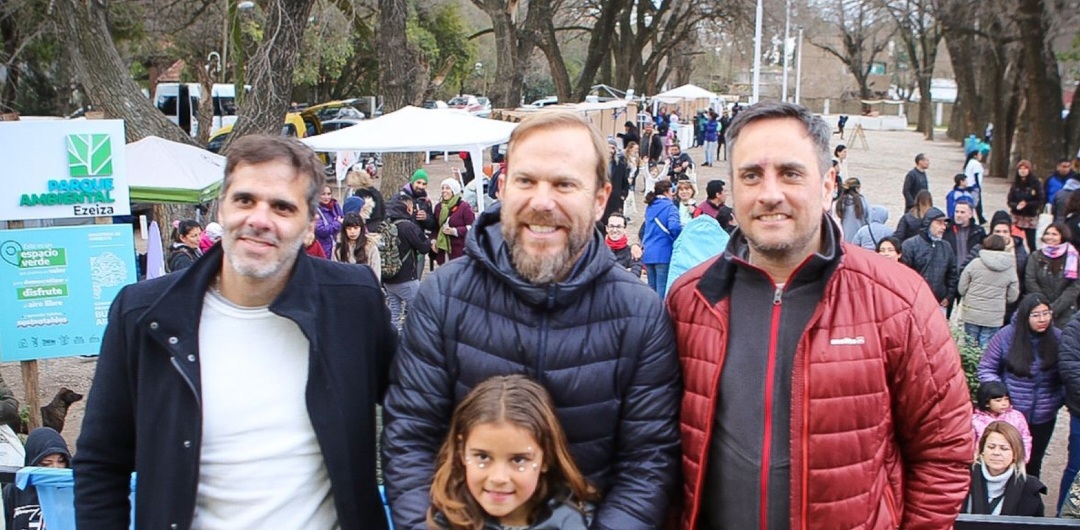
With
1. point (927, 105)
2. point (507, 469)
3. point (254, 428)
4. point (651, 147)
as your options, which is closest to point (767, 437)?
point (507, 469)

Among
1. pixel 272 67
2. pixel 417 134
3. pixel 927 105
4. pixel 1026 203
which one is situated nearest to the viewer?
pixel 417 134

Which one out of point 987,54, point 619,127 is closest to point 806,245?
point 619,127

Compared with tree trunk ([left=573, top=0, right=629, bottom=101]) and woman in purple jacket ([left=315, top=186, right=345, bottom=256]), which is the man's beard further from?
tree trunk ([left=573, top=0, right=629, bottom=101])

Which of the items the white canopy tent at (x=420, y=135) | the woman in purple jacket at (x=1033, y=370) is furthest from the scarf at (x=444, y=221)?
the woman in purple jacket at (x=1033, y=370)

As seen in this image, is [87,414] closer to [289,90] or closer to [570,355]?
[570,355]

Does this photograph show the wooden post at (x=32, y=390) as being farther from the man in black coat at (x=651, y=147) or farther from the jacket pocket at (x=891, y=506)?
the man in black coat at (x=651, y=147)

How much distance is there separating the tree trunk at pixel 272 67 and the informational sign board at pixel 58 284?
18.4 feet

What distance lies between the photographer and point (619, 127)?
3002cm

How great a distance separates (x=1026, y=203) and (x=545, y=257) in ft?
45.8

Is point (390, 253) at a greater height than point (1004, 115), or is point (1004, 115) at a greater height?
point (1004, 115)

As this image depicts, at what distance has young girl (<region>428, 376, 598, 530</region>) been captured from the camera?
225cm

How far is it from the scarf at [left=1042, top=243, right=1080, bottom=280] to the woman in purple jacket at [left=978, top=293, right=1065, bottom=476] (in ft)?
8.14

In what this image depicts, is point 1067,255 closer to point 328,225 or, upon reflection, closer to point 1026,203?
point 1026,203

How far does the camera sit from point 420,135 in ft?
40.2
